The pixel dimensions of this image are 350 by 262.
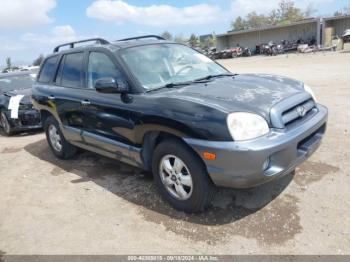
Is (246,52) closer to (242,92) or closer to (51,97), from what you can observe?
(51,97)

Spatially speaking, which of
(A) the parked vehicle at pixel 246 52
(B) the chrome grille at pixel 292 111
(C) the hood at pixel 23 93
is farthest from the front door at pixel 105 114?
(A) the parked vehicle at pixel 246 52

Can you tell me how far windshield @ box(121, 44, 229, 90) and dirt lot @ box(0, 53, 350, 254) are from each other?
1409 mm

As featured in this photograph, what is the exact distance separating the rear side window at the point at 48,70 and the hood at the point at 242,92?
3.01 metres

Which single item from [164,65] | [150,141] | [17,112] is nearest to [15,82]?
[17,112]

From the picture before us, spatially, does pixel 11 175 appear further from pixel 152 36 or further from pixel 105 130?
pixel 152 36

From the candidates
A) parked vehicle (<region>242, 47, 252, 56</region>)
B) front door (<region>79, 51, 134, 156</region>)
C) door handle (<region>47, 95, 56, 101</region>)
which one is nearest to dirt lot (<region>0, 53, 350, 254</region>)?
front door (<region>79, 51, 134, 156</region>)

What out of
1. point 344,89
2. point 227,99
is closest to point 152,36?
point 227,99

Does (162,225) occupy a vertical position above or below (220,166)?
below

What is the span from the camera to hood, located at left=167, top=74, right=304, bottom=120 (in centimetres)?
342

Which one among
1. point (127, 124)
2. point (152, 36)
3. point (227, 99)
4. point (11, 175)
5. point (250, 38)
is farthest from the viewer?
point (250, 38)

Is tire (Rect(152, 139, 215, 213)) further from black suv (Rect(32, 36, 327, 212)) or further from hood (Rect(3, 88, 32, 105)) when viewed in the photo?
hood (Rect(3, 88, 32, 105))

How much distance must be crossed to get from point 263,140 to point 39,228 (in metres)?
2.62

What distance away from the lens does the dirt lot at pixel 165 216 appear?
10.9 feet

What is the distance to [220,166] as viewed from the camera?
3277mm
